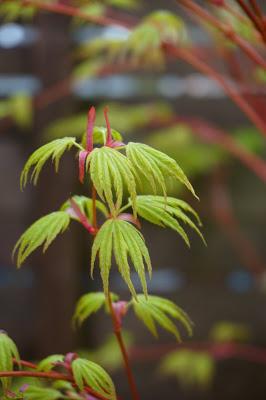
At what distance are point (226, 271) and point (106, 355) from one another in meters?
0.48

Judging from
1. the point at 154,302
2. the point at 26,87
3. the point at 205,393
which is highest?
the point at 26,87

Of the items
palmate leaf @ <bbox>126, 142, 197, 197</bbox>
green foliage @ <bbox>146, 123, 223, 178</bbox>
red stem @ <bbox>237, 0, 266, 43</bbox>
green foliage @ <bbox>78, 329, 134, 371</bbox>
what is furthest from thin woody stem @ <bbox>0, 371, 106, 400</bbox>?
green foliage @ <bbox>146, 123, 223, 178</bbox>

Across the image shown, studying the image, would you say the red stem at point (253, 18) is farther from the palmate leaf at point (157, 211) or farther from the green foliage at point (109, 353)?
the green foliage at point (109, 353)

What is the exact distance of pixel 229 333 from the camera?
5.94 ft

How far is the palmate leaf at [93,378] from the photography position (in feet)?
2.10

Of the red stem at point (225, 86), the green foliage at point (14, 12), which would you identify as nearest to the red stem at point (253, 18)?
the red stem at point (225, 86)

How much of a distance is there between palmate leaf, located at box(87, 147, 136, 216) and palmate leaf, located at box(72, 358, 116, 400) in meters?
0.17

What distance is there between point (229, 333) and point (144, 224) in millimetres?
426

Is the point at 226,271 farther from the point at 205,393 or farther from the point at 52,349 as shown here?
the point at 52,349

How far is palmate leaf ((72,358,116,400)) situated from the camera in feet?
2.10

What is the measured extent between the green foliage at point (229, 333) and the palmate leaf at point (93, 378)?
1177mm

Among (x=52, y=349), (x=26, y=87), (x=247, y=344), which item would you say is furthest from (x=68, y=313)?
(x=26, y=87)

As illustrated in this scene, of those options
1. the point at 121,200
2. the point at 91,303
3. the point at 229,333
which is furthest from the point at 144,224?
the point at 121,200

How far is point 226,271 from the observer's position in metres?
2.02
